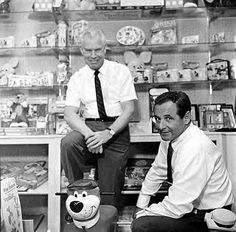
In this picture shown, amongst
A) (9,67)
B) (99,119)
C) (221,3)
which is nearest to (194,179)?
(99,119)

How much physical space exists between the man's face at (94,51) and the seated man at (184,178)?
A: 22.0 inches

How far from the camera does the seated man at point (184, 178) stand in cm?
155

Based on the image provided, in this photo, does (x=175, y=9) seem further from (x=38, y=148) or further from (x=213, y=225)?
(x=213, y=225)

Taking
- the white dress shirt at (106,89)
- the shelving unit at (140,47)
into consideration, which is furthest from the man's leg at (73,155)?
the shelving unit at (140,47)

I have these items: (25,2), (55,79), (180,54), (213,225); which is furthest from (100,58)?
(213,225)

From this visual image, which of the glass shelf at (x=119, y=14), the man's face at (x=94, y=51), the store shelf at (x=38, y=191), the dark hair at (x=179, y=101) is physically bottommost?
the store shelf at (x=38, y=191)

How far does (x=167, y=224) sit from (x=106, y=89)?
2.99ft

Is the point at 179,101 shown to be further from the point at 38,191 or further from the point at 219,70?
the point at 38,191

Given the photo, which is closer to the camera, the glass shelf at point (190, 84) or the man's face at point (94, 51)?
the man's face at point (94, 51)

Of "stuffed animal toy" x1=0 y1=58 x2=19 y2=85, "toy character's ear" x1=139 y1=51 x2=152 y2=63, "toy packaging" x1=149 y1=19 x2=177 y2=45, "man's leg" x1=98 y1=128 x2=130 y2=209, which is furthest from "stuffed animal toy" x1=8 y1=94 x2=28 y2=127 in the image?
"toy packaging" x1=149 y1=19 x2=177 y2=45

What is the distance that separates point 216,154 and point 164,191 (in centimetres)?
68

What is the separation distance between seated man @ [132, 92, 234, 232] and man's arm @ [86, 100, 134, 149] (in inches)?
13.8

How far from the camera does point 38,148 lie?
8.59ft

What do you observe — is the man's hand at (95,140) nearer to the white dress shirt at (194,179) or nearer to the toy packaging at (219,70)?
the white dress shirt at (194,179)
